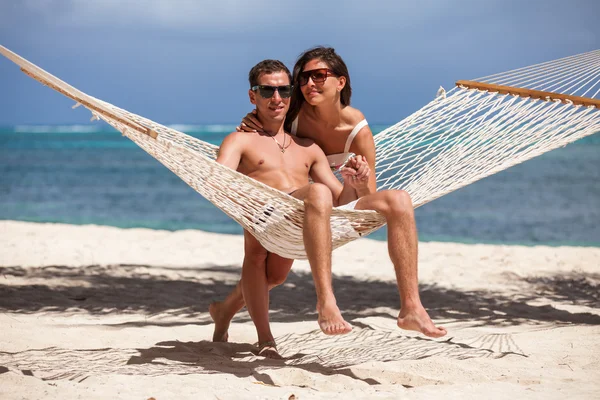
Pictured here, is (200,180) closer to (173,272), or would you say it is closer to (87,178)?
(173,272)

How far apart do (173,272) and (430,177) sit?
225cm

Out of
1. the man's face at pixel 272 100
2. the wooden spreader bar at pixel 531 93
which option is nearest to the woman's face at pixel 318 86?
the man's face at pixel 272 100

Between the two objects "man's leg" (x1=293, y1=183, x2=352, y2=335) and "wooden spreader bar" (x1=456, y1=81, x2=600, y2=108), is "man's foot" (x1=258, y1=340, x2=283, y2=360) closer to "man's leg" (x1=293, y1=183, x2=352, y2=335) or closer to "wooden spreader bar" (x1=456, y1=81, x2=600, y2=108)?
"man's leg" (x1=293, y1=183, x2=352, y2=335)

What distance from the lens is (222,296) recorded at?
13.8 ft

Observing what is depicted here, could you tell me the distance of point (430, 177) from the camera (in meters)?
3.00

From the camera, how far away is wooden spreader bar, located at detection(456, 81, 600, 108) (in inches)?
120

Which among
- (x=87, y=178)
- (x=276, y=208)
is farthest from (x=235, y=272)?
(x=87, y=178)

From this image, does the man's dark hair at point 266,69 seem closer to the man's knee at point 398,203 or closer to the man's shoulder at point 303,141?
the man's shoulder at point 303,141

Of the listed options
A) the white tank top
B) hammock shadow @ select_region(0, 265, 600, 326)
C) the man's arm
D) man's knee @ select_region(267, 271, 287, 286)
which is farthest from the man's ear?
hammock shadow @ select_region(0, 265, 600, 326)

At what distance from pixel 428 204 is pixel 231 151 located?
9.01 meters

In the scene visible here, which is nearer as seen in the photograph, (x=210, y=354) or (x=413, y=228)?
(x=413, y=228)

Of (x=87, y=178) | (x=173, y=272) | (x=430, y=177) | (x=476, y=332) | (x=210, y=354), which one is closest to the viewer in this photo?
(x=210, y=354)

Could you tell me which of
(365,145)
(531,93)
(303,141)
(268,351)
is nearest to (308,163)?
(303,141)

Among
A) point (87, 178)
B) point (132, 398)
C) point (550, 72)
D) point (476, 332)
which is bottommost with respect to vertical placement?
point (132, 398)
